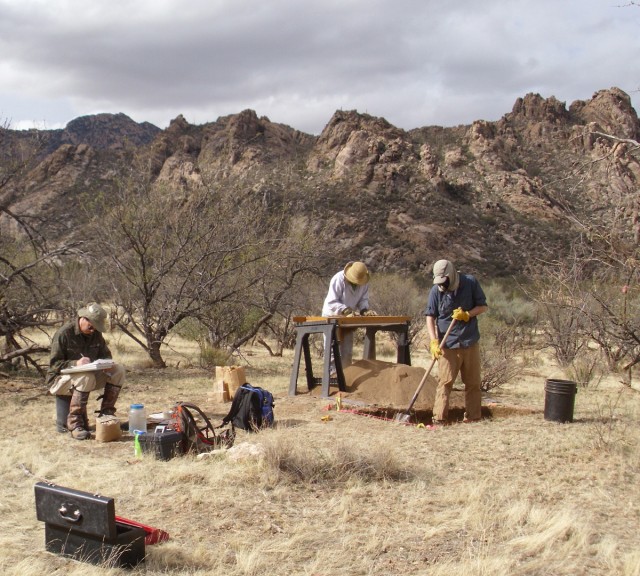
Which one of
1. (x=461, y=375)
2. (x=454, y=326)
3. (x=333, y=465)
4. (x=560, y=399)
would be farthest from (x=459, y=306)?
(x=333, y=465)

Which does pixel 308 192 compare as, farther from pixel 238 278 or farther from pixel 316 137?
pixel 238 278

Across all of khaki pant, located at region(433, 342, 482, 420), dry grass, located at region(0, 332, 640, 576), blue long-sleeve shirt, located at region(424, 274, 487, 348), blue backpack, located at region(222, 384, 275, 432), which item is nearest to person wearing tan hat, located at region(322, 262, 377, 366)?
blue long-sleeve shirt, located at region(424, 274, 487, 348)

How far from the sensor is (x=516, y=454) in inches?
227

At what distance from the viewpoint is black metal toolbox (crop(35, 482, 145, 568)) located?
11.5 ft

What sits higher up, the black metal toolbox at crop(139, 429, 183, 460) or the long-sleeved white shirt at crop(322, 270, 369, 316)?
the long-sleeved white shirt at crop(322, 270, 369, 316)

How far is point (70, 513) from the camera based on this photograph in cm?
360

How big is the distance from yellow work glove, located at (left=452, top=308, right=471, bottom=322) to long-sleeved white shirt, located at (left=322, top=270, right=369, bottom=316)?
208 centimetres

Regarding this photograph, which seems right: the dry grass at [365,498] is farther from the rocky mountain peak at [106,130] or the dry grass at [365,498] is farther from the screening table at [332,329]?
the rocky mountain peak at [106,130]

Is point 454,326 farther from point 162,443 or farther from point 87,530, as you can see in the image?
point 87,530

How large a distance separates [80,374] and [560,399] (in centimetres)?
485

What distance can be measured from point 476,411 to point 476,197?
39.8m

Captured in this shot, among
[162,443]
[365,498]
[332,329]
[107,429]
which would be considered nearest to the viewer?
[365,498]

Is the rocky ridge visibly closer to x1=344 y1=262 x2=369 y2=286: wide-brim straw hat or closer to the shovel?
x1=344 y1=262 x2=369 y2=286: wide-brim straw hat

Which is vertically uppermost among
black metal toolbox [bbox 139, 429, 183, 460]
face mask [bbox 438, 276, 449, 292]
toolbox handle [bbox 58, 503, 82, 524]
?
face mask [bbox 438, 276, 449, 292]
